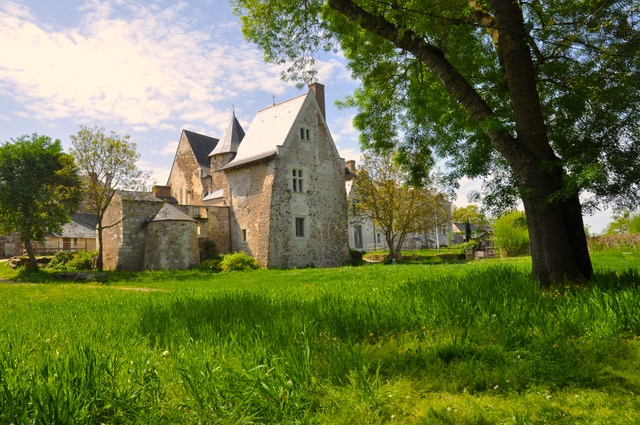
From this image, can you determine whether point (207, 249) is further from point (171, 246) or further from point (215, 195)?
point (215, 195)

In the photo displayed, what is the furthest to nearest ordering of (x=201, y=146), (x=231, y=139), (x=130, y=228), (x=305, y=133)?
(x=201, y=146)
(x=231, y=139)
(x=305, y=133)
(x=130, y=228)

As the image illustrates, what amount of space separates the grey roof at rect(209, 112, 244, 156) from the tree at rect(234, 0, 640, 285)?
23.3 meters

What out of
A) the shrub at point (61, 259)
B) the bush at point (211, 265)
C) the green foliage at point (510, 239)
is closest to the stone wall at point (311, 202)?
the bush at point (211, 265)

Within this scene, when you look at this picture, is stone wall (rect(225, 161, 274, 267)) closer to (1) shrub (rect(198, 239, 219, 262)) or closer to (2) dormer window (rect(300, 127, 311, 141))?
(1) shrub (rect(198, 239, 219, 262))

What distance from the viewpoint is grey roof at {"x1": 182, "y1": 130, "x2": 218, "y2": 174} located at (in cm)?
3588

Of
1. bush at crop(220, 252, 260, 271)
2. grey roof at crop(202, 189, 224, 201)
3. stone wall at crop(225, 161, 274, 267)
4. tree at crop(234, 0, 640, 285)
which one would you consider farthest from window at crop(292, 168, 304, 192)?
tree at crop(234, 0, 640, 285)

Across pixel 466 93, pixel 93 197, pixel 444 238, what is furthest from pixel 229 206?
pixel 444 238

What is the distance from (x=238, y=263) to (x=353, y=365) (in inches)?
835

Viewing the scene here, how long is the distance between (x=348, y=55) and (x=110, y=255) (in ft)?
75.8

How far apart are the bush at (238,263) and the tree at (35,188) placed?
9247 mm

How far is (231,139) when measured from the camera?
33.7m

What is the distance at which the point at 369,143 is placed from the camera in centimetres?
1163

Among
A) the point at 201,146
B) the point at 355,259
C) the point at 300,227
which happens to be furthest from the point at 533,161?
the point at 201,146

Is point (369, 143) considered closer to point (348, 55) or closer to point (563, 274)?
point (348, 55)
